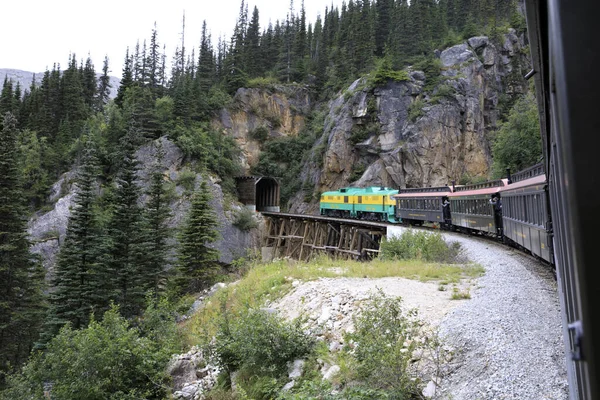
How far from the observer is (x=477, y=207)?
20.1 m

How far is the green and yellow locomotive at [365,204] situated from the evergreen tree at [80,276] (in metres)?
21.9

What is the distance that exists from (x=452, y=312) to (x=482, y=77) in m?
50.5

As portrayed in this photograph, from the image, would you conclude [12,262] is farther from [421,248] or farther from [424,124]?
[424,124]

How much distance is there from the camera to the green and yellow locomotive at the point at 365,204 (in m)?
33.3

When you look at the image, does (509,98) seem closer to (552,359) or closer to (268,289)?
(268,289)

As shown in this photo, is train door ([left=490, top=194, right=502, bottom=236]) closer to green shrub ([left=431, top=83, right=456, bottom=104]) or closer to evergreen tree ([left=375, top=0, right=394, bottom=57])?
green shrub ([left=431, top=83, right=456, bottom=104])

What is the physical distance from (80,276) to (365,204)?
23.4 meters

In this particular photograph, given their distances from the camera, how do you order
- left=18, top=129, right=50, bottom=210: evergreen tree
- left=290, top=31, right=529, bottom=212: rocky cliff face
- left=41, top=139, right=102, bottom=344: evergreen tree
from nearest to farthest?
1. left=41, top=139, right=102, bottom=344: evergreen tree
2. left=18, top=129, right=50, bottom=210: evergreen tree
3. left=290, top=31, right=529, bottom=212: rocky cliff face

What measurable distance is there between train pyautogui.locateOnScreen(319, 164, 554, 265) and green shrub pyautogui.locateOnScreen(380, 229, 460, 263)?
2.51m

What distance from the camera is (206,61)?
2559 inches

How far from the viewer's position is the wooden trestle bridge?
88.2 ft

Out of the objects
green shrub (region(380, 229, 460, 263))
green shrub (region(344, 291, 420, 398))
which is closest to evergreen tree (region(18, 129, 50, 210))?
green shrub (region(380, 229, 460, 263))

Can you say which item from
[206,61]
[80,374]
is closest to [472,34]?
[206,61]

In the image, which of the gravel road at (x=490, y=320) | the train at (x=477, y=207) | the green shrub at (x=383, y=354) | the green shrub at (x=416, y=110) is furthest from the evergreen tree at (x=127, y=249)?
the green shrub at (x=416, y=110)
